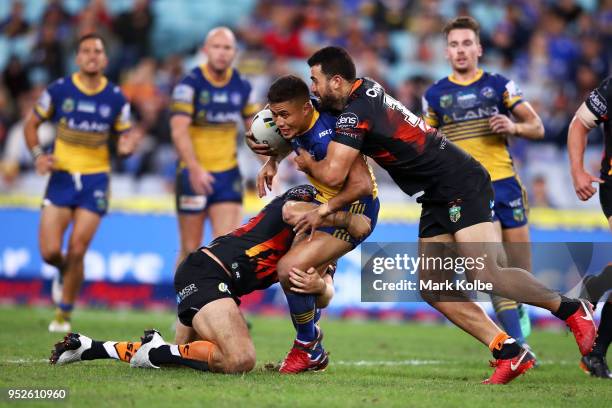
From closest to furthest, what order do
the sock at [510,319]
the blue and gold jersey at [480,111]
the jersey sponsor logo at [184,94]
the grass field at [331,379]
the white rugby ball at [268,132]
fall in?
1. the grass field at [331,379]
2. the white rugby ball at [268,132]
3. the sock at [510,319]
4. the blue and gold jersey at [480,111]
5. the jersey sponsor logo at [184,94]

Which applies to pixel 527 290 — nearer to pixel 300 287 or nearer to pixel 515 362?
pixel 515 362

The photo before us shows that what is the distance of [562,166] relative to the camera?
57.9ft

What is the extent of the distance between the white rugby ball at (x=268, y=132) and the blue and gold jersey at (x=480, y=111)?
95.0 inches

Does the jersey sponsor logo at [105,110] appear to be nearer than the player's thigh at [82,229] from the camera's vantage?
No

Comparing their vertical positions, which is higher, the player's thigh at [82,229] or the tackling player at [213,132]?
the tackling player at [213,132]

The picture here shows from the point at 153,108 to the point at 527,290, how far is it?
11.9 m

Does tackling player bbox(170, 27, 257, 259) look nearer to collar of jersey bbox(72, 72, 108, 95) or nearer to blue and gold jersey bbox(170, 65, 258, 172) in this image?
blue and gold jersey bbox(170, 65, 258, 172)

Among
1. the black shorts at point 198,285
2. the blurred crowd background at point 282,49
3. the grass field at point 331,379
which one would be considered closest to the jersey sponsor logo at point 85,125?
the grass field at point 331,379

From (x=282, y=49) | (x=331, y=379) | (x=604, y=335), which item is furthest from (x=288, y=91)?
(x=282, y=49)

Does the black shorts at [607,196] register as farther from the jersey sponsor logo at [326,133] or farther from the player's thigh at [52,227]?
the player's thigh at [52,227]

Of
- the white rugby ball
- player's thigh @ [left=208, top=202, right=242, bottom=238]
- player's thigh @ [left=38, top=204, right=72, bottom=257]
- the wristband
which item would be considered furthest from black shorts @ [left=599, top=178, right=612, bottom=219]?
the wristband

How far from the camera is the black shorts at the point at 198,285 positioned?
8.10 m

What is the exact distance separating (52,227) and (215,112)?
236cm

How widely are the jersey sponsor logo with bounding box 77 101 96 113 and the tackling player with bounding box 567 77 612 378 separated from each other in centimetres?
589
